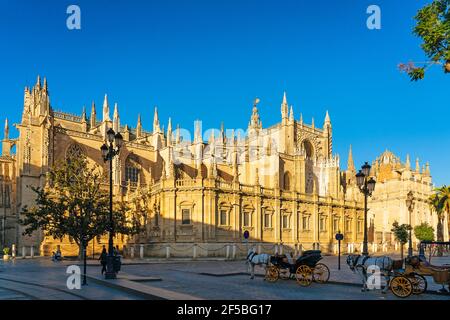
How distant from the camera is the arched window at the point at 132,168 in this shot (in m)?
56.5

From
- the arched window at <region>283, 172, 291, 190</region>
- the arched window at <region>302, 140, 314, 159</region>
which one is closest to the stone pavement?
the arched window at <region>283, 172, 291, 190</region>

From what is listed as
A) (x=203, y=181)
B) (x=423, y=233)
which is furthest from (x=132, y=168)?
(x=423, y=233)

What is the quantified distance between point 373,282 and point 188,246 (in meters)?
24.8

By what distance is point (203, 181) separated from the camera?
38.9 meters

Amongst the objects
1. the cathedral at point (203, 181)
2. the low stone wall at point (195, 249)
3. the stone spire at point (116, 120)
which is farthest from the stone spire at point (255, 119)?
the low stone wall at point (195, 249)

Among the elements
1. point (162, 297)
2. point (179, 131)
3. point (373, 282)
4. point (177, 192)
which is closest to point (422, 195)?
point (179, 131)

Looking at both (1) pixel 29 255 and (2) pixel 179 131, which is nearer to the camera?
(1) pixel 29 255

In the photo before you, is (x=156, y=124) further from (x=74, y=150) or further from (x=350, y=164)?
(x=350, y=164)

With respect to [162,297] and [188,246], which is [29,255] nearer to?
[188,246]

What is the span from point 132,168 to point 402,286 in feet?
157

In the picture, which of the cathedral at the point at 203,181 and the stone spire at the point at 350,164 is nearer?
the cathedral at the point at 203,181

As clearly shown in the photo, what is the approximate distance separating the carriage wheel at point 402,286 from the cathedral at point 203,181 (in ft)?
85.7

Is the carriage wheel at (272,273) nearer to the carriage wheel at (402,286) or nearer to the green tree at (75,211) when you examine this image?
the carriage wheel at (402,286)

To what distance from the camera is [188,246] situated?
38.0 meters
